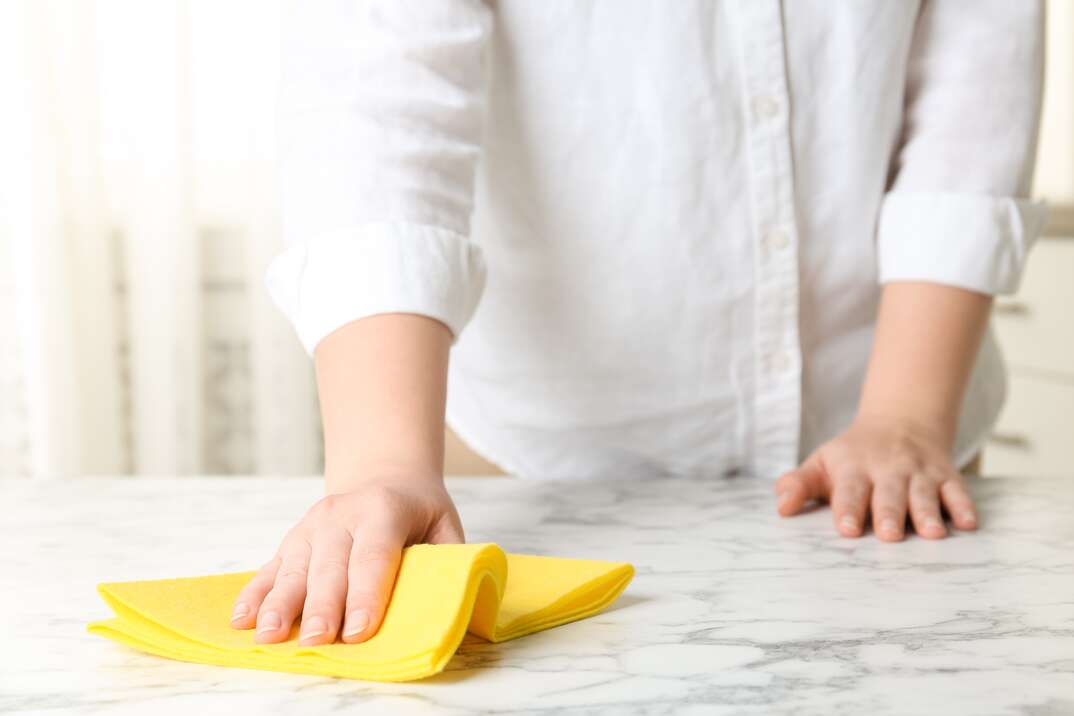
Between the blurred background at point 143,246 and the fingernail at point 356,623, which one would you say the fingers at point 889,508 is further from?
the blurred background at point 143,246

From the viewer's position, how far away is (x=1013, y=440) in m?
2.31

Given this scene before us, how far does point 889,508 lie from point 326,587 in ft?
1.21

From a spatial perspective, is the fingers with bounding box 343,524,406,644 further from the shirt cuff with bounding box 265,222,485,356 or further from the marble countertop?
the shirt cuff with bounding box 265,222,485,356

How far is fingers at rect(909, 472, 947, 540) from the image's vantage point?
752 millimetres

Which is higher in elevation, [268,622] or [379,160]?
[379,160]

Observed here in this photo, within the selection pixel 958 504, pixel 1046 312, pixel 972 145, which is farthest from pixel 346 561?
pixel 1046 312

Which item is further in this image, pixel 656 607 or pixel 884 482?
pixel 884 482

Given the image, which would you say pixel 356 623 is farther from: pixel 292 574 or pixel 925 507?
pixel 925 507

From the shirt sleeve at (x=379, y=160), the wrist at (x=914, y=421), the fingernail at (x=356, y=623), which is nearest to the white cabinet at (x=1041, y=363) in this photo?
the wrist at (x=914, y=421)

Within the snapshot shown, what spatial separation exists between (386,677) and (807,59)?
0.61 meters

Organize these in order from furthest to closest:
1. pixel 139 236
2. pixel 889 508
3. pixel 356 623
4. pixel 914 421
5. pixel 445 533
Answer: pixel 139 236 → pixel 914 421 → pixel 889 508 → pixel 445 533 → pixel 356 623

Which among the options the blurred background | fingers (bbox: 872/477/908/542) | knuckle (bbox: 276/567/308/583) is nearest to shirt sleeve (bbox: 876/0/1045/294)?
fingers (bbox: 872/477/908/542)

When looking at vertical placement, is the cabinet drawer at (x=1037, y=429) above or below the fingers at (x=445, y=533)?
below

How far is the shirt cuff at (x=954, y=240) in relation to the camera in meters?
0.93
